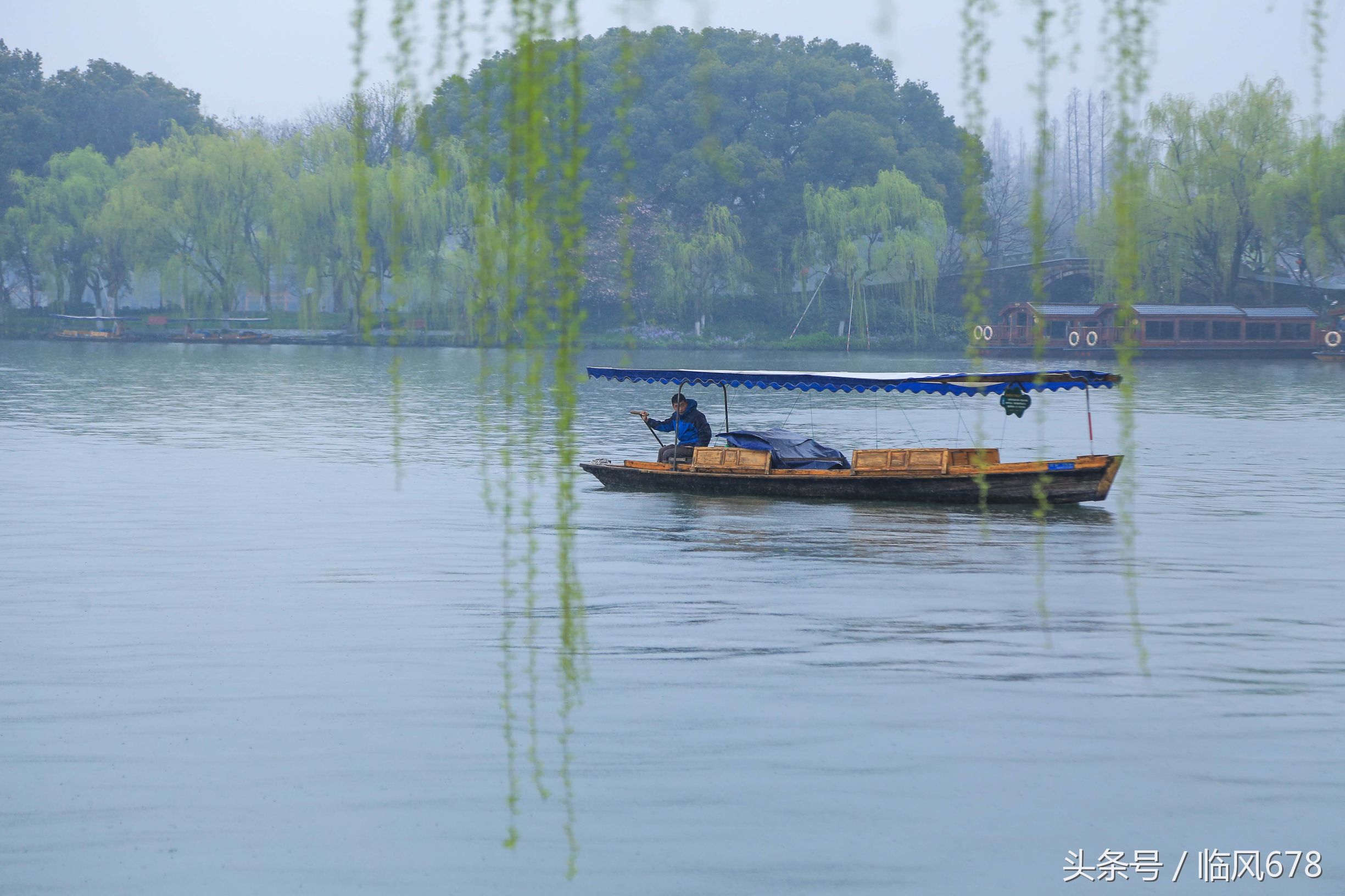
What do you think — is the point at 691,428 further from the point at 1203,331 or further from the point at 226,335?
the point at 226,335

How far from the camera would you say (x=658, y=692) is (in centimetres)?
1032

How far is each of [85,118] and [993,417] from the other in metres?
67.9

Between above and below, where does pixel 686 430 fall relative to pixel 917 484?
above

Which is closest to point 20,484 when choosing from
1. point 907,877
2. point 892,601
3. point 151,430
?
point 151,430

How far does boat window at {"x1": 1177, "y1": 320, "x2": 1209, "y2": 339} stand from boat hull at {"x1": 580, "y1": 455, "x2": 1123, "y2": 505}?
49.1 m

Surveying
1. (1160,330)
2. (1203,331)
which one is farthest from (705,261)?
(1203,331)

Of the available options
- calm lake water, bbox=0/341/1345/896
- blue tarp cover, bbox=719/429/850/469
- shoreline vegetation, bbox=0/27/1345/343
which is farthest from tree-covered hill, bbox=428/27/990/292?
calm lake water, bbox=0/341/1345/896

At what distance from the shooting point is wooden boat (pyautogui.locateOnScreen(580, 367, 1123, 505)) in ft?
64.4

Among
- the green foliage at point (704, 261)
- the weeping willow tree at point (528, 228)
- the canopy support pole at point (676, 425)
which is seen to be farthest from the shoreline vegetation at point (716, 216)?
the weeping willow tree at point (528, 228)

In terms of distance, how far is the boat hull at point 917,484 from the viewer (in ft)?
64.5

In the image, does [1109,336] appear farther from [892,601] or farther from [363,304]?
[363,304]

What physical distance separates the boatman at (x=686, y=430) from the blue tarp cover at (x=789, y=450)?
0.51 m

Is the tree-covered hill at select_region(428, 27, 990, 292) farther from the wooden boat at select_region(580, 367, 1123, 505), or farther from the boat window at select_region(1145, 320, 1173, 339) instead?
the wooden boat at select_region(580, 367, 1123, 505)

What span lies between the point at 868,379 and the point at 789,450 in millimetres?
1613
